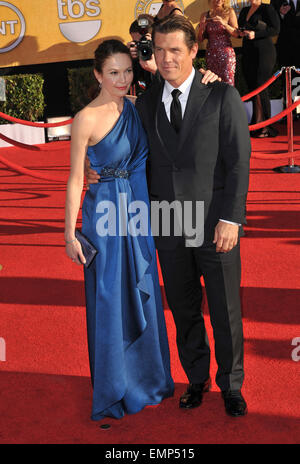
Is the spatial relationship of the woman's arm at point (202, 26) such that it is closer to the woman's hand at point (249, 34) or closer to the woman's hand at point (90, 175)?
the woman's hand at point (249, 34)

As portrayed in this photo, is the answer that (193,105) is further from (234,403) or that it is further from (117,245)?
(234,403)

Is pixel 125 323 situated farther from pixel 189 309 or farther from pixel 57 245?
pixel 57 245

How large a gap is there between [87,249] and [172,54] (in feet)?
2.89

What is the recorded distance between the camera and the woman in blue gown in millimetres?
2689

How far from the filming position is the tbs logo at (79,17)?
1273 centimetres

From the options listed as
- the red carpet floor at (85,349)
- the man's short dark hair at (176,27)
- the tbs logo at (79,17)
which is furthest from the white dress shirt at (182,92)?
the tbs logo at (79,17)

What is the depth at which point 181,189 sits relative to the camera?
8.96ft

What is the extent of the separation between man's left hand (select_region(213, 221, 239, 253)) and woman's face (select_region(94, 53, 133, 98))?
2.26 ft

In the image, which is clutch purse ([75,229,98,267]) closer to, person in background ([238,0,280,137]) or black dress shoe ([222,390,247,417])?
black dress shoe ([222,390,247,417])

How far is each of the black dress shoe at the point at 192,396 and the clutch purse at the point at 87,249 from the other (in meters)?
0.77

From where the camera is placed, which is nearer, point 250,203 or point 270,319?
point 270,319

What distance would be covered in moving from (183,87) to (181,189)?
42 cm

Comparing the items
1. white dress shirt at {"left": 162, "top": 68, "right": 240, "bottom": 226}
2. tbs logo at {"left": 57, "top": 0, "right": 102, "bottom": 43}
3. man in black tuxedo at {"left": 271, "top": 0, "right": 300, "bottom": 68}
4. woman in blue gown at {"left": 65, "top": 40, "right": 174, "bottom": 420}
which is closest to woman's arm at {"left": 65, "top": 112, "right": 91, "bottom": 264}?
woman in blue gown at {"left": 65, "top": 40, "right": 174, "bottom": 420}

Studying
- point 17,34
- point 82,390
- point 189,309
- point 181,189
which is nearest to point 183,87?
point 181,189
